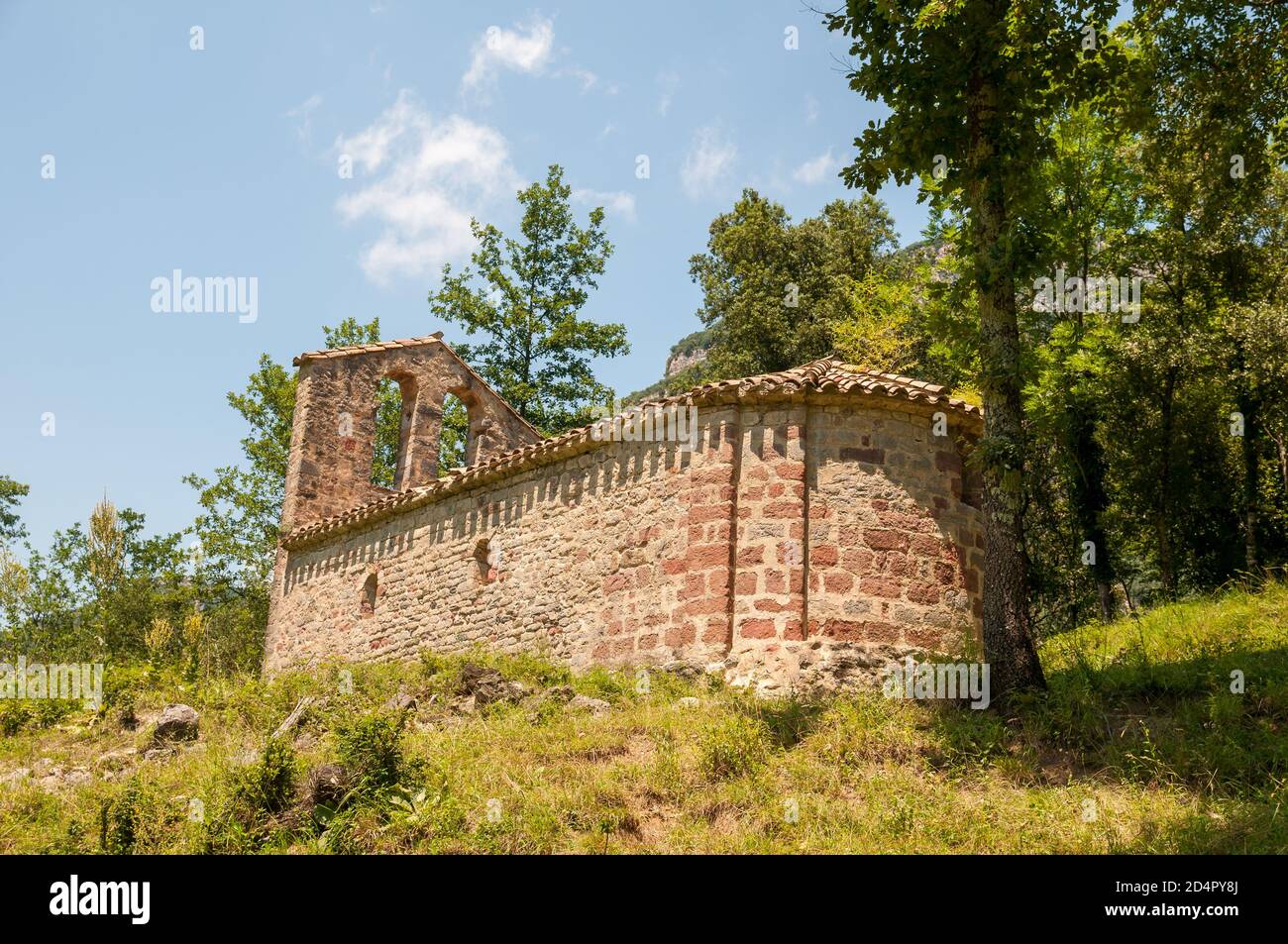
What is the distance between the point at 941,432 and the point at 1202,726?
16.0 feet

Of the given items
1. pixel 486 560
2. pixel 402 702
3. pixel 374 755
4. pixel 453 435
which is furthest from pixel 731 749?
pixel 453 435

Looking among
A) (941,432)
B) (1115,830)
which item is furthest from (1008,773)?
(941,432)

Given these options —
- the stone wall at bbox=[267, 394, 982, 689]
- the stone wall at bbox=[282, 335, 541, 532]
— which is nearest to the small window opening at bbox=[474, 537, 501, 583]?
the stone wall at bbox=[267, 394, 982, 689]

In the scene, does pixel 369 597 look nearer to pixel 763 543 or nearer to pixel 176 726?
pixel 176 726

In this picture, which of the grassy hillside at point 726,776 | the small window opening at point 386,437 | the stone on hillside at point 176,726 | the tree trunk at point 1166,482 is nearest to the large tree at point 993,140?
the grassy hillside at point 726,776

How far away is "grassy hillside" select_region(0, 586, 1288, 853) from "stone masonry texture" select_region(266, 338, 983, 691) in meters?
1.11

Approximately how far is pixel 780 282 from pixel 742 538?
21.1m

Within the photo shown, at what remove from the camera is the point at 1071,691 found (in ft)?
32.6

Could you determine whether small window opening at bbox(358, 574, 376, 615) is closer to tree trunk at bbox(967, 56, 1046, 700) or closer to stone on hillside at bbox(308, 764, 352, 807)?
stone on hillside at bbox(308, 764, 352, 807)

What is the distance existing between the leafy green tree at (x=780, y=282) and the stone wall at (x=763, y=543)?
16795 millimetres

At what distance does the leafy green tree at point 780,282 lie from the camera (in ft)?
101

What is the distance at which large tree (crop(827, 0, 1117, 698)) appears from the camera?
1026 centimetres

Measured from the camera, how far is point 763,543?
39.3 ft
